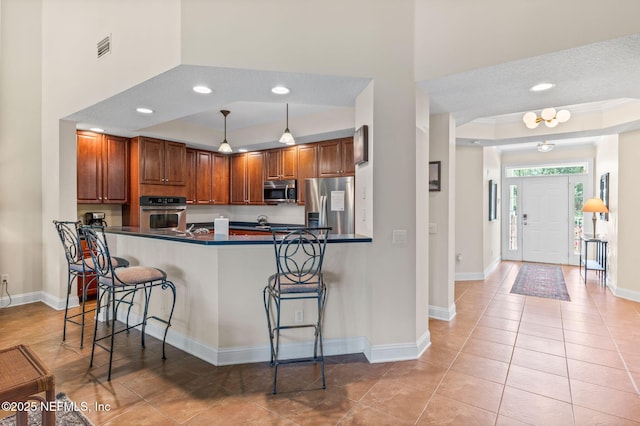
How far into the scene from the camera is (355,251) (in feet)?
9.34

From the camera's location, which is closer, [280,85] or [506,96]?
[280,85]

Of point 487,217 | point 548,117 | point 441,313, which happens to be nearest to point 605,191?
point 487,217

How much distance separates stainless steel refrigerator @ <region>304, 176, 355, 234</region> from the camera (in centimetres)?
486

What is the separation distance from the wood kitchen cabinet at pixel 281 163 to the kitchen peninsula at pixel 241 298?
2973 millimetres

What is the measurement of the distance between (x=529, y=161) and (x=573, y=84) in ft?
17.0

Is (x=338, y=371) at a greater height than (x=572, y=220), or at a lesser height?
lesser

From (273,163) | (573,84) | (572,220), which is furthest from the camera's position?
(572,220)

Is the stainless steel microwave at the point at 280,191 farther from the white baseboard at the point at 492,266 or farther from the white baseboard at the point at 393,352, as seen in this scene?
the white baseboard at the point at 492,266

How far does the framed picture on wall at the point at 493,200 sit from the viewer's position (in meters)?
6.41

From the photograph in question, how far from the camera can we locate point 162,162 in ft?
17.1

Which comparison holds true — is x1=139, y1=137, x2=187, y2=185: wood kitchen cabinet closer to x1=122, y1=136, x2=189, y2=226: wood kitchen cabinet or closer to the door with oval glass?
x1=122, y1=136, x2=189, y2=226: wood kitchen cabinet

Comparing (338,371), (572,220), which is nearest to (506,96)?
(338,371)

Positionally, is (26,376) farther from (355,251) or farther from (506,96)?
(506,96)

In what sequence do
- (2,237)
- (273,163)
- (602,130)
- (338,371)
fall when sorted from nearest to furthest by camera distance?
(338,371)
(2,237)
(602,130)
(273,163)
